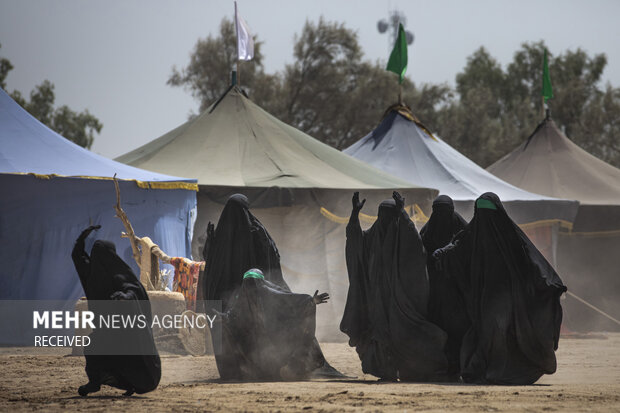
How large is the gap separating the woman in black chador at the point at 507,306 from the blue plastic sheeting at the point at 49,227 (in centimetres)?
519

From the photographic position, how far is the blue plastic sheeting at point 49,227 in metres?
10.9

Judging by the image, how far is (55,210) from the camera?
36.4ft

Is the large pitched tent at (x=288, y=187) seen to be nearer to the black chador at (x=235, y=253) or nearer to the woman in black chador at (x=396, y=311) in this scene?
the black chador at (x=235, y=253)

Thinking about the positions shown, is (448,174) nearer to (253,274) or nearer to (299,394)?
(253,274)

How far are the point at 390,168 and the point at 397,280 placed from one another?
9150mm

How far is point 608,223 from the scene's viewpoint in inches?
656

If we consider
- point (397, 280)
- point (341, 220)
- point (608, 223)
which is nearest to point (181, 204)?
point (341, 220)

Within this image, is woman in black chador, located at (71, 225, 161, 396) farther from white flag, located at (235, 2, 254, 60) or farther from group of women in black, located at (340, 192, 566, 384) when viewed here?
white flag, located at (235, 2, 254, 60)

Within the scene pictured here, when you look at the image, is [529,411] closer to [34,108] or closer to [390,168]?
[390,168]

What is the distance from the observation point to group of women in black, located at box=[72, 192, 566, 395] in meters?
7.45

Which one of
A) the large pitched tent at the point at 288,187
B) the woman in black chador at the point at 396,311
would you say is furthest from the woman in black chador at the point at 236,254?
the large pitched tent at the point at 288,187

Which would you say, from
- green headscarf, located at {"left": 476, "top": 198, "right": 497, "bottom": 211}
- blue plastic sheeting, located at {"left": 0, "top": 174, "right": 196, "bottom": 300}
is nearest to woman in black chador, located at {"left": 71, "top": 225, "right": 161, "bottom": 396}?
green headscarf, located at {"left": 476, "top": 198, "right": 497, "bottom": 211}

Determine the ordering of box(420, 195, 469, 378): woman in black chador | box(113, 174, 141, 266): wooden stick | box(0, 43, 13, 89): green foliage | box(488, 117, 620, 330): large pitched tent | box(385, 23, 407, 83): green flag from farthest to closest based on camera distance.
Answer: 1. box(0, 43, 13, 89): green foliage
2. box(385, 23, 407, 83): green flag
3. box(488, 117, 620, 330): large pitched tent
4. box(113, 174, 141, 266): wooden stick
5. box(420, 195, 469, 378): woman in black chador

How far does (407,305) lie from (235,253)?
1.60m
